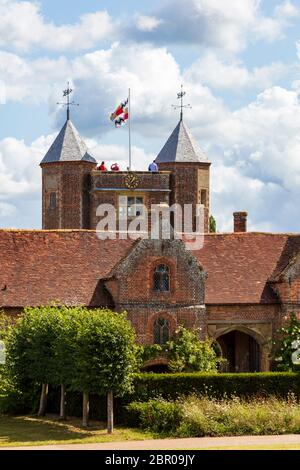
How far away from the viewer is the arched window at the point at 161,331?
52469 millimetres

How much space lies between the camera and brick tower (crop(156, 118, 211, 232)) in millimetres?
74500

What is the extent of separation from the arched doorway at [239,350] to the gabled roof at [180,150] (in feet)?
65.7

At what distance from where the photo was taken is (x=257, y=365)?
55938mm

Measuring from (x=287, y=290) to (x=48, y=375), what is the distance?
1340 cm

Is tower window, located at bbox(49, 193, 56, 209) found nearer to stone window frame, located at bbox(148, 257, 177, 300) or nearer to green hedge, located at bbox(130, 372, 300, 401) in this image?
stone window frame, located at bbox(148, 257, 177, 300)

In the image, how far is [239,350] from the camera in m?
57.3

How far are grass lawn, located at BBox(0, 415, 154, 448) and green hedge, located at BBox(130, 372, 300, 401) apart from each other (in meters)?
2.16

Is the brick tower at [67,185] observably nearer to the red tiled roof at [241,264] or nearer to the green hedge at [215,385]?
the red tiled roof at [241,264]

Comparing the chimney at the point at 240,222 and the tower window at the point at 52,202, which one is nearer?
the chimney at the point at 240,222

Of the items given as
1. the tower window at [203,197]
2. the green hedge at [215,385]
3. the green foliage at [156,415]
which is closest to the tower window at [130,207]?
the tower window at [203,197]

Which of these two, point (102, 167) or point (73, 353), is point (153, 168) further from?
point (73, 353)
